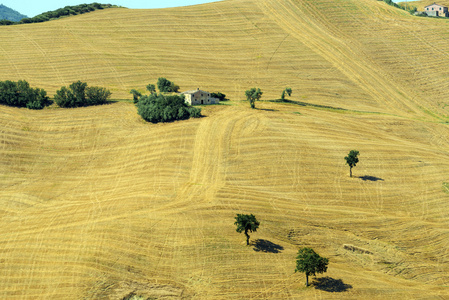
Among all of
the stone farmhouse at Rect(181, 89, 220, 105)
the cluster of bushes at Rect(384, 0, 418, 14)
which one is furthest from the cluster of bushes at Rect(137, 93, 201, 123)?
the cluster of bushes at Rect(384, 0, 418, 14)

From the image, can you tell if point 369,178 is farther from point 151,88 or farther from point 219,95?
point 151,88

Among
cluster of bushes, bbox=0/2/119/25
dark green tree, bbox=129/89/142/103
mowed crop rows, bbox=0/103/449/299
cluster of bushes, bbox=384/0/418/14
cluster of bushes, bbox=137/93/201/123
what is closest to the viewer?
mowed crop rows, bbox=0/103/449/299

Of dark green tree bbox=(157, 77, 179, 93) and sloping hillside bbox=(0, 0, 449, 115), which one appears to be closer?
dark green tree bbox=(157, 77, 179, 93)

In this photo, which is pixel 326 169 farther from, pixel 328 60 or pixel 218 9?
pixel 218 9

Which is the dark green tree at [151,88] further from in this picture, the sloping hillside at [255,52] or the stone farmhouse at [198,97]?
the stone farmhouse at [198,97]

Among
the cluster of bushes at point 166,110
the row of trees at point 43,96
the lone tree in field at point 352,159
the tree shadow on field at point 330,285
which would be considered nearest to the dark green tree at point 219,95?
the cluster of bushes at point 166,110

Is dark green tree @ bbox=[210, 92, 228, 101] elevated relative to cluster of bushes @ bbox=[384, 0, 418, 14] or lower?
lower

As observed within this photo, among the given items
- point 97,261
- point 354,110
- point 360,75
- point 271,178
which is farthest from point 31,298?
point 360,75

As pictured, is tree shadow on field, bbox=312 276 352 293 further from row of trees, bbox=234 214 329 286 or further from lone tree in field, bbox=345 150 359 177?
lone tree in field, bbox=345 150 359 177

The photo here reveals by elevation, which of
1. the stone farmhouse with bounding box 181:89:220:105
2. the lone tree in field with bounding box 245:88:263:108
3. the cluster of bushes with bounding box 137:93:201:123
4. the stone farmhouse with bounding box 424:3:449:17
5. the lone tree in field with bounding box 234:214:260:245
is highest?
the stone farmhouse with bounding box 424:3:449:17

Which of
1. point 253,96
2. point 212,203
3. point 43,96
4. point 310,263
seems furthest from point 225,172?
point 43,96
